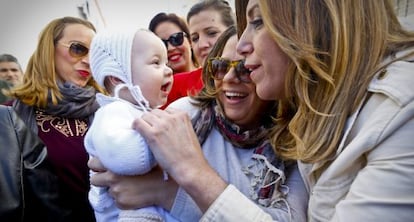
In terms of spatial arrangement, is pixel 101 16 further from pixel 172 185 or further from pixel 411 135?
pixel 411 135

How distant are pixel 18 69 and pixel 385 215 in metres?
3.78

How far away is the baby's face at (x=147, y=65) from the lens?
110 centimetres

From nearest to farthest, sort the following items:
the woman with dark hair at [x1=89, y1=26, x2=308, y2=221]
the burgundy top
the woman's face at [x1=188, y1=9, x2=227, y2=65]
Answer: the woman with dark hair at [x1=89, y1=26, x2=308, y2=221] < the burgundy top < the woman's face at [x1=188, y1=9, x2=227, y2=65]

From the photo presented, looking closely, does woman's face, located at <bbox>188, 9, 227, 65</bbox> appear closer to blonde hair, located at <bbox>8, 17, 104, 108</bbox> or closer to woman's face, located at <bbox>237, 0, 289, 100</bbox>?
blonde hair, located at <bbox>8, 17, 104, 108</bbox>

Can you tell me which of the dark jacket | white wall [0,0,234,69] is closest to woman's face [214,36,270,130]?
the dark jacket

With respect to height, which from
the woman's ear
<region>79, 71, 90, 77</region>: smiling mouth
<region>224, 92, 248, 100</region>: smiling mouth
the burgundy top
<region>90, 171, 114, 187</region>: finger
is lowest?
the burgundy top

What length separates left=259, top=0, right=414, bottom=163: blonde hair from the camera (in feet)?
2.48

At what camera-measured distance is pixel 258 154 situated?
1045 millimetres

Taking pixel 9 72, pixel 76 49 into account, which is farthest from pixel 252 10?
pixel 9 72

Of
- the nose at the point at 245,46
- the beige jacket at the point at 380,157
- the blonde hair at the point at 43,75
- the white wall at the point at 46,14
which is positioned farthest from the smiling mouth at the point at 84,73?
the white wall at the point at 46,14

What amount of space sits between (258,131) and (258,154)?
10cm

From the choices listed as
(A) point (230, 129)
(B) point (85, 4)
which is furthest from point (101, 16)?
(A) point (230, 129)

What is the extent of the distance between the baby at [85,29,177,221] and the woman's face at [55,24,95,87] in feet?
2.75

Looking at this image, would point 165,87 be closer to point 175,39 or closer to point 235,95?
point 235,95
